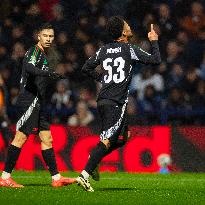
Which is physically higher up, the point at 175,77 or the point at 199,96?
the point at 175,77

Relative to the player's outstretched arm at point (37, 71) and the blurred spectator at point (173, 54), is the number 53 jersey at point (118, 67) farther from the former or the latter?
the blurred spectator at point (173, 54)

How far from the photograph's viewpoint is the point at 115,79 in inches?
364

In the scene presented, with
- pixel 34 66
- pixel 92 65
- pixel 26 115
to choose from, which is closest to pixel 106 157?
pixel 26 115

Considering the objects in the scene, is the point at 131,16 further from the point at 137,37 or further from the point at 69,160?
the point at 69,160

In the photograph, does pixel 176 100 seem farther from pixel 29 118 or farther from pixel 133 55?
pixel 133 55

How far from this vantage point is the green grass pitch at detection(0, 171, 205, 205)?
7953mm

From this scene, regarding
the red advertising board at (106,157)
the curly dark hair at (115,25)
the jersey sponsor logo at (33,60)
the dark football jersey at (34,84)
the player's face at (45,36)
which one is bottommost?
the red advertising board at (106,157)

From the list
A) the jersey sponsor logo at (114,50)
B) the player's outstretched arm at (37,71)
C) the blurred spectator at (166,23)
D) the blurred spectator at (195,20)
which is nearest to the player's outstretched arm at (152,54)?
the jersey sponsor logo at (114,50)

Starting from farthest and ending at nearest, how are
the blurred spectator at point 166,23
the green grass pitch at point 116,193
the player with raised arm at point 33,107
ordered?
1. the blurred spectator at point 166,23
2. the player with raised arm at point 33,107
3. the green grass pitch at point 116,193

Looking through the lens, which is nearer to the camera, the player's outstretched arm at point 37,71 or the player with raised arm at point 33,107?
the player's outstretched arm at point 37,71

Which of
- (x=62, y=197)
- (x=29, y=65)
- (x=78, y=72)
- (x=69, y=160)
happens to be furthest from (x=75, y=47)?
(x=62, y=197)

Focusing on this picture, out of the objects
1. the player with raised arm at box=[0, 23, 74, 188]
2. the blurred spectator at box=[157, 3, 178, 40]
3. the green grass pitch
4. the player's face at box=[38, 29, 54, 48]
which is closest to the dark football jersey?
the player with raised arm at box=[0, 23, 74, 188]

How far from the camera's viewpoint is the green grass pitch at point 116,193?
795cm

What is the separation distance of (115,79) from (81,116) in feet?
19.8
